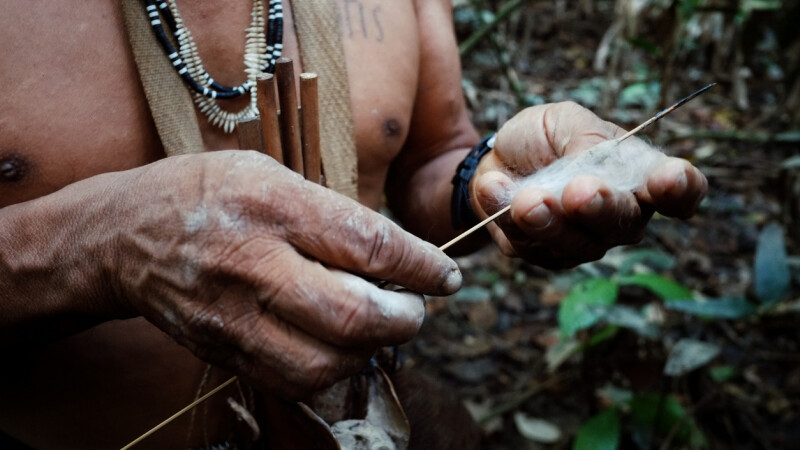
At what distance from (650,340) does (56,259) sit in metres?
1.87

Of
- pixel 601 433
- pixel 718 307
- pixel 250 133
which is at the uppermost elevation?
pixel 250 133

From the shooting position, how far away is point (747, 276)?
2.70m

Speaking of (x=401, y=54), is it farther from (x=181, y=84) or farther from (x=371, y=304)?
(x=371, y=304)

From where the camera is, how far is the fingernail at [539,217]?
0.89m

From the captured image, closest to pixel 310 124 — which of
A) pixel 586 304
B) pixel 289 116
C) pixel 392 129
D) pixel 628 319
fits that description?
pixel 289 116

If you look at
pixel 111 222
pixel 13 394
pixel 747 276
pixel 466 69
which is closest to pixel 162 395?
pixel 13 394

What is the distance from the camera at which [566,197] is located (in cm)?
88

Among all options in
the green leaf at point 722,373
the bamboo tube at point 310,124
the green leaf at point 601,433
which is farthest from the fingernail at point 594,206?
the green leaf at point 722,373

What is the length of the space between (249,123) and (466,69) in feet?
12.3

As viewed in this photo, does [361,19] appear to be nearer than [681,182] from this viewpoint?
No

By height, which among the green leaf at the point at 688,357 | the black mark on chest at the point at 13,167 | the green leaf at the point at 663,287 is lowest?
the green leaf at the point at 688,357

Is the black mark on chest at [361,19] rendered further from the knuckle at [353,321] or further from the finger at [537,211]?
the knuckle at [353,321]

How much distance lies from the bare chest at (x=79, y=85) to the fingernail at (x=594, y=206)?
0.68m

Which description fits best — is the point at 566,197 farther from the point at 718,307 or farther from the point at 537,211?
the point at 718,307
